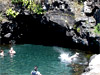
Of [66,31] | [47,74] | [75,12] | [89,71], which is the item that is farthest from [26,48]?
[89,71]

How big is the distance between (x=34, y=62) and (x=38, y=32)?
54.0 ft

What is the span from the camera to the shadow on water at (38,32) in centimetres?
3919

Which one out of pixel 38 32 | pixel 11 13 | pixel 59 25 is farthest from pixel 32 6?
pixel 38 32

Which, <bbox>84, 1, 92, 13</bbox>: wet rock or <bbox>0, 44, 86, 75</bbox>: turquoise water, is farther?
<bbox>84, 1, 92, 13</bbox>: wet rock

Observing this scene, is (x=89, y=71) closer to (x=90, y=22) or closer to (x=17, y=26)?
(x=90, y=22)

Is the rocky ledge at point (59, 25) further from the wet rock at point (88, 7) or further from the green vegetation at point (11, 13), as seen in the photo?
the green vegetation at point (11, 13)

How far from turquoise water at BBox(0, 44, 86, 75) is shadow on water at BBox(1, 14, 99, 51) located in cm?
360

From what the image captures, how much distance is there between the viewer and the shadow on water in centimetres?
3919

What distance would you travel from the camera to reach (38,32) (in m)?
45.8

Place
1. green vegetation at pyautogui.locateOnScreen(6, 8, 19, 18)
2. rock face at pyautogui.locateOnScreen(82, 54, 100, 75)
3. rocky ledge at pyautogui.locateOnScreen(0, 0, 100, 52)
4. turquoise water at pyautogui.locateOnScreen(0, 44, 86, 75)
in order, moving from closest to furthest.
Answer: rock face at pyautogui.locateOnScreen(82, 54, 100, 75) → turquoise water at pyautogui.locateOnScreen(0, 44, 86, 75) → rocky ledge at pyautogui.locateOnScreen(0, 0, 100, 52) → green vegetation at pyautogui.locateOnScreen(6, 8, 19, 18)

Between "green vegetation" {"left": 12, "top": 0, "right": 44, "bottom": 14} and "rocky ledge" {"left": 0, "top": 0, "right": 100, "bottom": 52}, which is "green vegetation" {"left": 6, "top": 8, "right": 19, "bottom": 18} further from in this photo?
"green vegetation" {"left": 12, "top": 0, "right": 44, "bottom": 14}

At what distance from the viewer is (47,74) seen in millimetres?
24844

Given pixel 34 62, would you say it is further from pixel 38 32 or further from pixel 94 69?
pixel 38 32

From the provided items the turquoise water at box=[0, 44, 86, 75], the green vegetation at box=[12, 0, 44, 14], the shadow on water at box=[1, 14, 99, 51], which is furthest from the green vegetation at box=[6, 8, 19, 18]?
the turquoise water at box=[0, 44, 86, 75]
